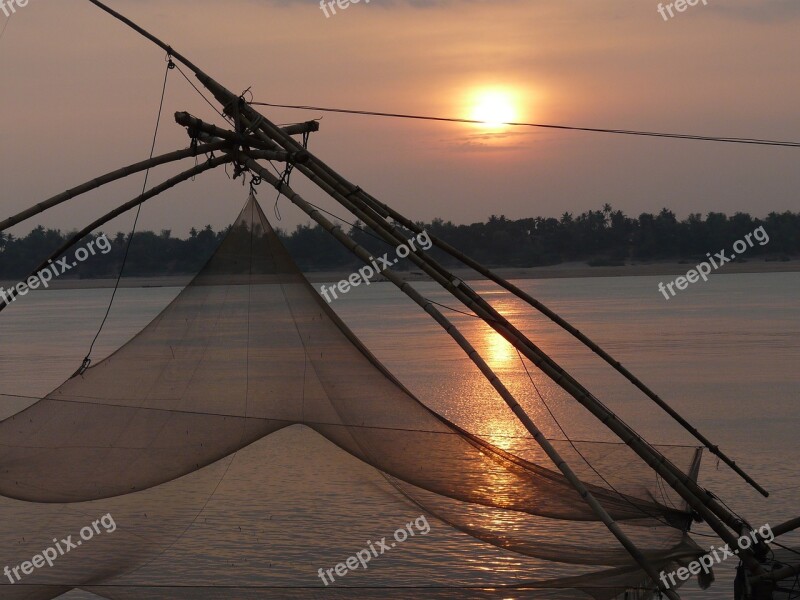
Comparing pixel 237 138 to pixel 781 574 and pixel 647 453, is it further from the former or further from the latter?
pixel 781 574

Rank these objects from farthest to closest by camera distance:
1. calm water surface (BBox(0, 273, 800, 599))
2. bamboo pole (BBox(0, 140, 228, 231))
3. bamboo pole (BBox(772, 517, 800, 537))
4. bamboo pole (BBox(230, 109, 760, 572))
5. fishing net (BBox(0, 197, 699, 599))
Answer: calm water surface (BBox(0, 273, 800, 599)) → bamboo pole (BBox(0, 140, 228, 231)) → fishing net (BBox(0, 197, 699, 599)) → bamboo pole (BBox(230, 109, 760, 572)) → bamboo pole (BBox(772, 517, 800, 537))

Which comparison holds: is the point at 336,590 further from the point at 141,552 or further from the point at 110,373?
the point at 110,373

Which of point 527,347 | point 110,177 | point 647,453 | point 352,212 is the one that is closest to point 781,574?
point 647,453

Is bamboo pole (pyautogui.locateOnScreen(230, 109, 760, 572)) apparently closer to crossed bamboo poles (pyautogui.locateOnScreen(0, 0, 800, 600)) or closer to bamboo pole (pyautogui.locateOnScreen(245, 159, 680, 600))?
crossed bamboo poles (pyautogui.locateOnScreen(0, 0, 800, 600))

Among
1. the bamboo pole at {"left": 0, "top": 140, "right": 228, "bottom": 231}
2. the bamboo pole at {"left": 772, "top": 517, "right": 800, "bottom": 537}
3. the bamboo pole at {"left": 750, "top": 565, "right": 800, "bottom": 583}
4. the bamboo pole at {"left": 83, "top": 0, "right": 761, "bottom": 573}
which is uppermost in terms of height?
the bamboo pole at {"left": 0, "top": 140, "right": 228, "bottom": 231}

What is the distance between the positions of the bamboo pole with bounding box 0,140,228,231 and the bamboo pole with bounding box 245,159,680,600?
0.95 feet

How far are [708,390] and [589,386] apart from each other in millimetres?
2037

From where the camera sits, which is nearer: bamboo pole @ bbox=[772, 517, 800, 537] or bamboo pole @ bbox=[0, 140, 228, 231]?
bamboo pole @ bbox=[772, 517, 800, 537]

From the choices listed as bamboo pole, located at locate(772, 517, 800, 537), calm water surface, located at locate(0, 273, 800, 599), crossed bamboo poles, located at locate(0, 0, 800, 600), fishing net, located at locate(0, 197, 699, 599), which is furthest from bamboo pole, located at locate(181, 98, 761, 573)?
calm water surface, located at locate(0, 273, 800, 599)

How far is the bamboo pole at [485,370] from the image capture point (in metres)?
5.61

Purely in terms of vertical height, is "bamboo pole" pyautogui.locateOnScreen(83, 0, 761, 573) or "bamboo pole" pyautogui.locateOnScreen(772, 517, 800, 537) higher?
"bamboo pole" pyautogui.locateOnScreen(83, 0, 761, 573)

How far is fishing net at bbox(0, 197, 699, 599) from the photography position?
21.1 ft

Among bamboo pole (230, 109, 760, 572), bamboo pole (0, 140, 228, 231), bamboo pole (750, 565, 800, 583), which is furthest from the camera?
bamboo pole (0, 140, 228, 231)

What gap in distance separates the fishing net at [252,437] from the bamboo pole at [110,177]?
46cm
